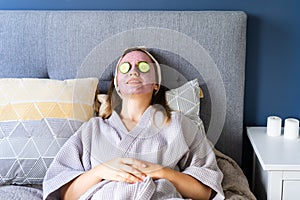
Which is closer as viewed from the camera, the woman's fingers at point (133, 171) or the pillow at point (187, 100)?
the woman's fingers at point (133, 171)

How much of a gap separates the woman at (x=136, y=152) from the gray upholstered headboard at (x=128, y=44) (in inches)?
6.5

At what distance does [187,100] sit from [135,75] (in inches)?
10.8

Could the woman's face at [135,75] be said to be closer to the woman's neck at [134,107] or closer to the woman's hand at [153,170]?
the woman's neck at [134,107]

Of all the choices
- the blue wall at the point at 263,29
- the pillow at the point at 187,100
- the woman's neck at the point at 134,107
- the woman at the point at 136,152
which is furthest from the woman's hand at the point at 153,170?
the blue wall at the point at 263,29

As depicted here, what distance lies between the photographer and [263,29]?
1945 millimetres

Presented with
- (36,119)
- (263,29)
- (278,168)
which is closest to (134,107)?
(36,119)

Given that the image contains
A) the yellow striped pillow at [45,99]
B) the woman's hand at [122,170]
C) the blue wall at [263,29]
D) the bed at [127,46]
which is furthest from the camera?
the blue wall at [263,29]

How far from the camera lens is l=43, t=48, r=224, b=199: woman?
5.01 ft

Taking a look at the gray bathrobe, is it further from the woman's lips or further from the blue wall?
the blue wall

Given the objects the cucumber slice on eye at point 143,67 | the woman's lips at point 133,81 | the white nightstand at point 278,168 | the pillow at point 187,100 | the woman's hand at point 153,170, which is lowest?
the white nightstand at point 278,168

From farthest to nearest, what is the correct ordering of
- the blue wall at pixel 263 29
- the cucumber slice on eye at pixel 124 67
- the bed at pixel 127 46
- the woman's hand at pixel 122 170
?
1. the blue wall at pixel 263 29
2. the bed at pixel 127 46
3. the cucumber slice on eye at pixel 124 67
4. the woman's hand at pixel 122 170

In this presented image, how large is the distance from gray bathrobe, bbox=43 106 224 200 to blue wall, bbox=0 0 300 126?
0.47 m

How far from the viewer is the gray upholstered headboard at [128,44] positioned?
184cm

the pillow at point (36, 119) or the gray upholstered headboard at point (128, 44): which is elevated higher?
the gray upholstered headboard at point (128, 44)
